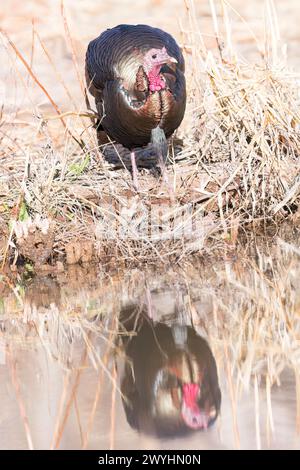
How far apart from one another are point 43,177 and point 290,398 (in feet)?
9.26

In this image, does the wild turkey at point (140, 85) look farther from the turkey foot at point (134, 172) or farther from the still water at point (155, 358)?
the still water at point (155, 358)

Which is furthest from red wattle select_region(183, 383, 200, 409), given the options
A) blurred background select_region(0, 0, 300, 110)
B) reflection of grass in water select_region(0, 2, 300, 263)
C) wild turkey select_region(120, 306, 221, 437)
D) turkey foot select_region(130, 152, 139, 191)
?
blurred background select_region(0, 0, 300, 110)

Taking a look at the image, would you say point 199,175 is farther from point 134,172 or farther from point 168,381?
point 168,381

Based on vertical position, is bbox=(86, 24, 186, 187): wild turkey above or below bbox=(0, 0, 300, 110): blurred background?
below

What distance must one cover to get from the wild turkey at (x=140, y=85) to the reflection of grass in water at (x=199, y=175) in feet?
0.81

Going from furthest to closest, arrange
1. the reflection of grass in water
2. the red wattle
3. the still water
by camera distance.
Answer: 1. the reflection of grass in water
2. the red wattle
3. the still water

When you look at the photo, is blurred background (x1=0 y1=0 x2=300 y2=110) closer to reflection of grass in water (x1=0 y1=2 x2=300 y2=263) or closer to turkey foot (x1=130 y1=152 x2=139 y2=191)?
reflection of grass in water (x1=0 y1=2 x2=300 y2=263)

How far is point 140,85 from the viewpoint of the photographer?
240 inches

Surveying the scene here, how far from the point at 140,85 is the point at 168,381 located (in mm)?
2582

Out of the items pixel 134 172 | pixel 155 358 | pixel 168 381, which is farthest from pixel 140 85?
pixel 168 381

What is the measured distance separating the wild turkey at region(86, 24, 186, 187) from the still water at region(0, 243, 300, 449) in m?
1.02

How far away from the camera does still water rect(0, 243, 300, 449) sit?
359 cm

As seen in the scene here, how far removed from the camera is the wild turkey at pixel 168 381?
369cm
